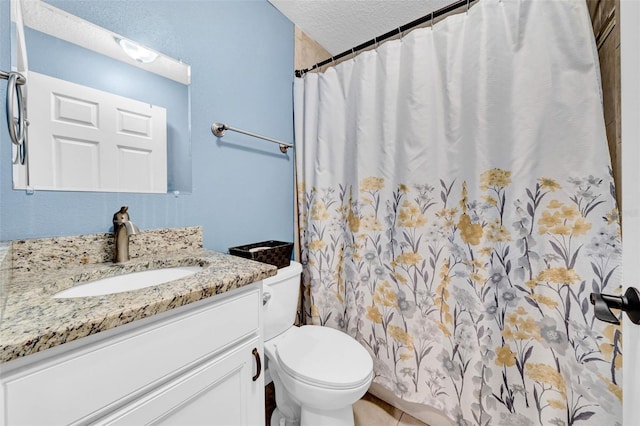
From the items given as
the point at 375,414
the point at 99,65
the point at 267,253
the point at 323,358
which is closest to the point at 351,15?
the point at 99,65

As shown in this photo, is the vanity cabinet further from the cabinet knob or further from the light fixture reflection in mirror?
the light fixture reflection in mirror

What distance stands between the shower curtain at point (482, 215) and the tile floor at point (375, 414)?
0.16 m

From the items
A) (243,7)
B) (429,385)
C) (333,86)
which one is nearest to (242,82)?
(243,7)

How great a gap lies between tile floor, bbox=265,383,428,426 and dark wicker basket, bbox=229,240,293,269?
78 cm

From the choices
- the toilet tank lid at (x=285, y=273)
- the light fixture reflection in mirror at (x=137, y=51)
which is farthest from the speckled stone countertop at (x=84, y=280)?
the light fixture reflection in mirror at (x=137, y=51)

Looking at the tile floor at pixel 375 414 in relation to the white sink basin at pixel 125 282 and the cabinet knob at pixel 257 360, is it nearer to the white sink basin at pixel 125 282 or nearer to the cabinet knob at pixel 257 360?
the cabinet knob at pixel 257 360

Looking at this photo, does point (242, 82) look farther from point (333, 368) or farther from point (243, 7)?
point (333, 368)

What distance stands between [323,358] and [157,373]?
70 cm

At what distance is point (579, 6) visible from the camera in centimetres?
86

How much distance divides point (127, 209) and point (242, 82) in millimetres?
835

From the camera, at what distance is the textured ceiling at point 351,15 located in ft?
4.60

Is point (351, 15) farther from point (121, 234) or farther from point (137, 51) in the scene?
point (121, 234)

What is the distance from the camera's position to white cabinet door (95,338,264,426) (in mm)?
561

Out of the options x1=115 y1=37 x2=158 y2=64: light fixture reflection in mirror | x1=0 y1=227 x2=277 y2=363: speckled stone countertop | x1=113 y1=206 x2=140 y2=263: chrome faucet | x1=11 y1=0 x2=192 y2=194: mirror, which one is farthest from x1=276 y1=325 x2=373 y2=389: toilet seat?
x1=115 y1=37 x2=158 y2=64: light fixture reflection in mirror
